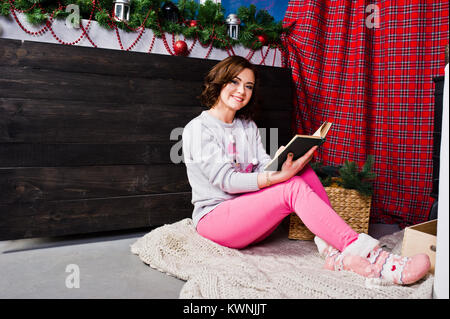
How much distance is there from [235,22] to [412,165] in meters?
1.18

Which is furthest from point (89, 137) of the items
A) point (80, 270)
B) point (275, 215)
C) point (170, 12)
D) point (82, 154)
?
point (275, 215)

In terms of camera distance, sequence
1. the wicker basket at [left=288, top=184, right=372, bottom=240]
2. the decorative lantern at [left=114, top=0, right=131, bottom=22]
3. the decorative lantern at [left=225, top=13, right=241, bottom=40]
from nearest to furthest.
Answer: the wicker basket at [left=288, top=184, right=372, bottom=240]
the decorative lantern at [left=114, top=0, right=131, bottom=22]
the decorative lantern at [left=225, top=13, right=241, bottom=40]

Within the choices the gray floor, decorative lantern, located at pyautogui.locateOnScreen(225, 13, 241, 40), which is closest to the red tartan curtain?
decorative lantern, located at pyautogui.locateOnScreen(225, 13, 241, 40)

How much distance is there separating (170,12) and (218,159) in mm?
890

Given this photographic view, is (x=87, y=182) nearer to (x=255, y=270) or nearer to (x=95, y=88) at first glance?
(x=95, y=88)

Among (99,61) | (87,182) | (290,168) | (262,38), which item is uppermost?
(262,38)

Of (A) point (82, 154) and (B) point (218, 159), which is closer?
(B) point (218, 159)

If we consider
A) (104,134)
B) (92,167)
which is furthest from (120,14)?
(92,167)

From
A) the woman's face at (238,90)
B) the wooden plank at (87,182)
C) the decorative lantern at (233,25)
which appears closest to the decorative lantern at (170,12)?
the decorative lantern at (233,25)

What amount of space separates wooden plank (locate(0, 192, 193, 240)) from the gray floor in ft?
0.21

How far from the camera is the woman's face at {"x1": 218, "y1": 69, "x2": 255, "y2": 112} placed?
1.43m

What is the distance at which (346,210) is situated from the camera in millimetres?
1549

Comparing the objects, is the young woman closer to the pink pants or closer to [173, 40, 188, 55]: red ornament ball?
the pink pants
